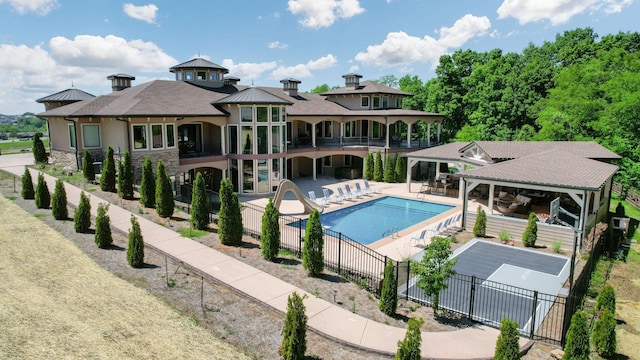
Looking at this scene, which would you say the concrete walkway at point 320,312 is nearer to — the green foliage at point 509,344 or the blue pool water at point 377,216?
the green foliage at point 509,344

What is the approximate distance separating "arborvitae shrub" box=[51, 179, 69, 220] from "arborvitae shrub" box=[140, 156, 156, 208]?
9.97 ft

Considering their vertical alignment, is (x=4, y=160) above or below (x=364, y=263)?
above

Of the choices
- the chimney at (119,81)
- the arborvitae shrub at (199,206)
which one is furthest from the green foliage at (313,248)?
the chimney at (119,81)

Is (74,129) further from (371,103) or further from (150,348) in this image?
(371,103)

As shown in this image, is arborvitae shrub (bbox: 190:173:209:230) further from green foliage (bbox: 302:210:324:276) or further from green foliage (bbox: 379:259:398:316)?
green foliage (bbox: 379:259:398:316)

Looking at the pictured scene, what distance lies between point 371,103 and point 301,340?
31003 millimetres

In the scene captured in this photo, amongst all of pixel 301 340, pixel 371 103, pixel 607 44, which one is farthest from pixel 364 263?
pixel 607 44

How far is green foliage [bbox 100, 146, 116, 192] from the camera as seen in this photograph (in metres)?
19.4

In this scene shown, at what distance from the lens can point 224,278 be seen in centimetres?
1186

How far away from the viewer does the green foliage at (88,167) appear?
2092 cm

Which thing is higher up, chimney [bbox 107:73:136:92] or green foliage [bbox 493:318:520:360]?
chimney [bbox 107:73:136:92]

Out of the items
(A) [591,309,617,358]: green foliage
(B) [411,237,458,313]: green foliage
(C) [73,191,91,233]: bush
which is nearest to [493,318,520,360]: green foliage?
(B) [411,237,458,313]: green foliage

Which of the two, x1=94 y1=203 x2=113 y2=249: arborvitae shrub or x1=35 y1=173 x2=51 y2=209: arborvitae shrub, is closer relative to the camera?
x1=94 y1=203 x2=113 y2=249: arborvitae shrub

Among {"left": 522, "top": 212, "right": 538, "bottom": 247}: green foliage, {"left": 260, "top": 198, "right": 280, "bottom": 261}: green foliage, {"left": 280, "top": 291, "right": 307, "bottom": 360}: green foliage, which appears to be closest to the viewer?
{"left": 280, "top": 291, "right": 307, "bottom": 360}: green foliage
